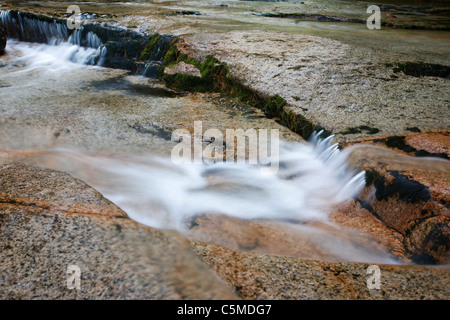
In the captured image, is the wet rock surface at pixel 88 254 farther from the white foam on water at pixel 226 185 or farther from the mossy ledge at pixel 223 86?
the mossy ledge at pixel 223 86

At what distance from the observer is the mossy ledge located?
4.95m

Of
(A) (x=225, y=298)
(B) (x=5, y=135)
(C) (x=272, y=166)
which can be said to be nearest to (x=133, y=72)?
(B) (x=5, y=135)

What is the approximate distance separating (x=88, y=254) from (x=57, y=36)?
9889 mm

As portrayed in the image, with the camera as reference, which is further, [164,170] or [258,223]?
[164,170]

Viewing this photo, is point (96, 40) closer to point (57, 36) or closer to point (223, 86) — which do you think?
point (57, 36)

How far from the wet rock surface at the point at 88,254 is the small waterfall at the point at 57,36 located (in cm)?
683

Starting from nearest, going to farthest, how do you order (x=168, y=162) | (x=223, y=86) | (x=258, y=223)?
(x=258, y=223) < (x=168, y=162) < (x=223, y=86)

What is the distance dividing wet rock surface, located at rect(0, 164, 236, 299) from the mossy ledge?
9.59 ft

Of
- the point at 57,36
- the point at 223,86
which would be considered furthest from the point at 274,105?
the point at 57,36

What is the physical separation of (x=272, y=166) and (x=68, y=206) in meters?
2.55

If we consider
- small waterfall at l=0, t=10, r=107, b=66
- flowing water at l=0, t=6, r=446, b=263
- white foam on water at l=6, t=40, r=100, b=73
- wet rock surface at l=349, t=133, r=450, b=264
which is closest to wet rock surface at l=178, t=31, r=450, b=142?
flowing water at l=0, t=6, r=446, b=263

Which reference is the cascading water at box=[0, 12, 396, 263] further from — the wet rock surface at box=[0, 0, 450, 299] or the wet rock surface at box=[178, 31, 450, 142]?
the wet rock surface at box=[178, 31, 450, 142]

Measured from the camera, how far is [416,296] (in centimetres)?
192

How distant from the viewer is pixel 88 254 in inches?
83.4
